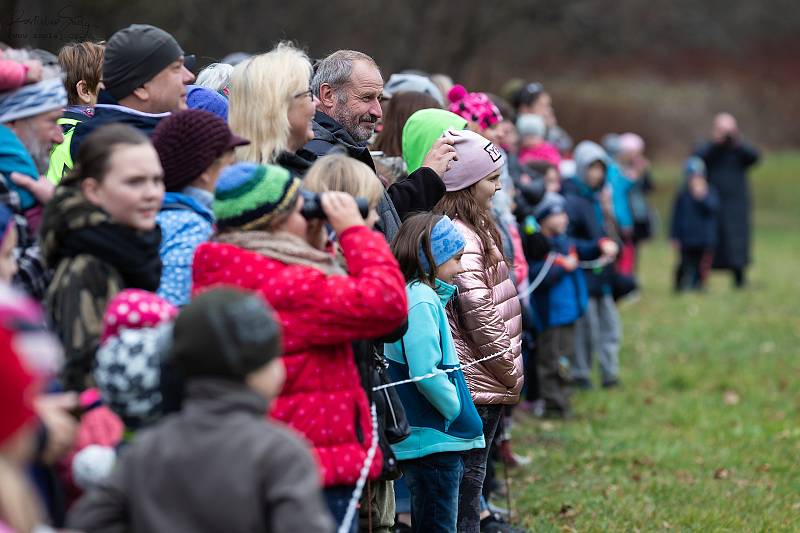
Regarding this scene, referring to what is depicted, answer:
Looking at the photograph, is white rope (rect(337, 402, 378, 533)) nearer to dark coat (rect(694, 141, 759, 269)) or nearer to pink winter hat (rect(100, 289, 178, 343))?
pink winter hat (rect(100, 289, 178, 343))

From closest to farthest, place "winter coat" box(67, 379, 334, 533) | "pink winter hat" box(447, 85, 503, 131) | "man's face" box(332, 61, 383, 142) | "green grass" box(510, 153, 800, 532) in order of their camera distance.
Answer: "winter coat" box(67, 379, 334, 533)
"man's face" box(332, 61, 383, 142)
"green grass" box(510, 153, 800, 532)
"pink winter hat" box(447, 85, 503, 131)

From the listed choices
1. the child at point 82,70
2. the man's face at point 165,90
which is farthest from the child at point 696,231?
the man's face at point 165,90

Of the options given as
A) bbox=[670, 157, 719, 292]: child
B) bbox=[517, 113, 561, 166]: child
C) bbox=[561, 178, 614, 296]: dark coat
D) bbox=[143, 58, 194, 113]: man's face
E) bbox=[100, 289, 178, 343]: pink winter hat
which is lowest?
bbox=[670, 157, 719, 292]: child

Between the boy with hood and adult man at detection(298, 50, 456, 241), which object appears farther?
the boy with hood

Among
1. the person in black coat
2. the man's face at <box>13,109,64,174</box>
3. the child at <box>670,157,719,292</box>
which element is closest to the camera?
the man's face at <box>13,109,64,174</box>

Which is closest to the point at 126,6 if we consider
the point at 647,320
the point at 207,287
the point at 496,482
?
the point at 647,320

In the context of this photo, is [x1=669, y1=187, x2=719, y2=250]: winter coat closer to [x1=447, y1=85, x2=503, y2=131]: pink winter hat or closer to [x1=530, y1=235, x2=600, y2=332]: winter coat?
[x1=530, y1=235, x2=600, y2=332]: winter coat

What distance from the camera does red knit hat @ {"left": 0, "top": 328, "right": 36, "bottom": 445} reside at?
230 centimetres

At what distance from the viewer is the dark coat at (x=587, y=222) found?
9839 millimetres

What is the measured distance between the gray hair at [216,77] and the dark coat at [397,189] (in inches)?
29.8

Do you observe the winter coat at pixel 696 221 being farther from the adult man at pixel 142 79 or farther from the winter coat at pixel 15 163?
the winter coat at pixel 15 163

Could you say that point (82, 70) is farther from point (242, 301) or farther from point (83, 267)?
point (242, 301)

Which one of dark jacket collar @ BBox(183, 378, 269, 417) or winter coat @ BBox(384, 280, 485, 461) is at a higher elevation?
dark jacket collar @ BBox(183, 378, 269, 417)

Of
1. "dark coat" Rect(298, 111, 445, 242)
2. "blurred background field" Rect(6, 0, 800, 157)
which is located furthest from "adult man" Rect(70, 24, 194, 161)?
"blurred background field" Rect(6, 0, 800, 157)
